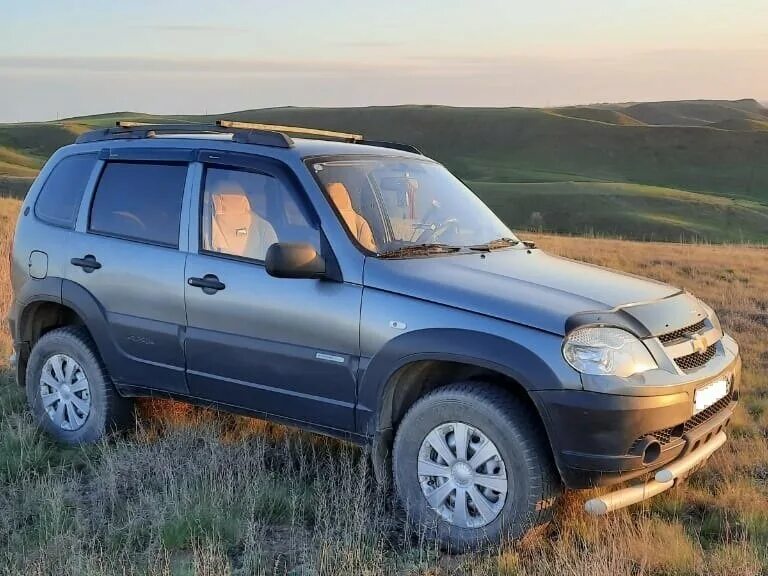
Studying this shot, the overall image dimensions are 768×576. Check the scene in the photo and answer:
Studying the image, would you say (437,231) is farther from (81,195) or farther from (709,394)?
(81,195)

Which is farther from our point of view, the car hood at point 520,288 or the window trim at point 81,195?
the window trim at point 81,195

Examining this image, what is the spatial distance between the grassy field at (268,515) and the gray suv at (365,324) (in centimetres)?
23

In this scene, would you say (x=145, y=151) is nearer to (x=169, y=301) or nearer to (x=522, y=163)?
(x=169, y=301)

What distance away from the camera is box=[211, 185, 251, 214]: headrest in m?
4.92

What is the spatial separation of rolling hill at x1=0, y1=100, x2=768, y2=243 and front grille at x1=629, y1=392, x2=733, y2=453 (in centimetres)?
3173

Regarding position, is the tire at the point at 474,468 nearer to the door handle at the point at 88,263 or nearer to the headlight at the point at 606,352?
the headlight at the point at 606,352

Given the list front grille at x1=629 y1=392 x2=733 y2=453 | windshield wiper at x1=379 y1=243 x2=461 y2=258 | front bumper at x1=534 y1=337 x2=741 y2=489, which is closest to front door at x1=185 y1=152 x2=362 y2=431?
windshield wiper at x1=379 y1=243 x2=461 y2=258

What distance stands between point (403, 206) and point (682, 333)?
5.52ft

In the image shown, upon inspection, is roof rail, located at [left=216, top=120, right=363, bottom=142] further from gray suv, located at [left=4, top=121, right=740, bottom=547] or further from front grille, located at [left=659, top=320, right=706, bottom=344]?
front grille, located at [left=659, top=320, right=706, bottom=344]

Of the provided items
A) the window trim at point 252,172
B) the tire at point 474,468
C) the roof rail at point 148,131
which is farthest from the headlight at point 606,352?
the roof rail at point 148,131

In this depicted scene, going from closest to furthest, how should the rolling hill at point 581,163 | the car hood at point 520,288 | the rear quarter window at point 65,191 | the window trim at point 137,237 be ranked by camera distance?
1. the car hood at point 520,288
2. the window trim at point 137,237
3. the rear quarter window at point 65,191
4. the rolling hill at point 581,163

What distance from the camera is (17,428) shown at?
18.7 ft

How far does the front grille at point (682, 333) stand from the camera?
4.05 meters

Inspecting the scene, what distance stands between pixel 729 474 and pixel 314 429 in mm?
2409
